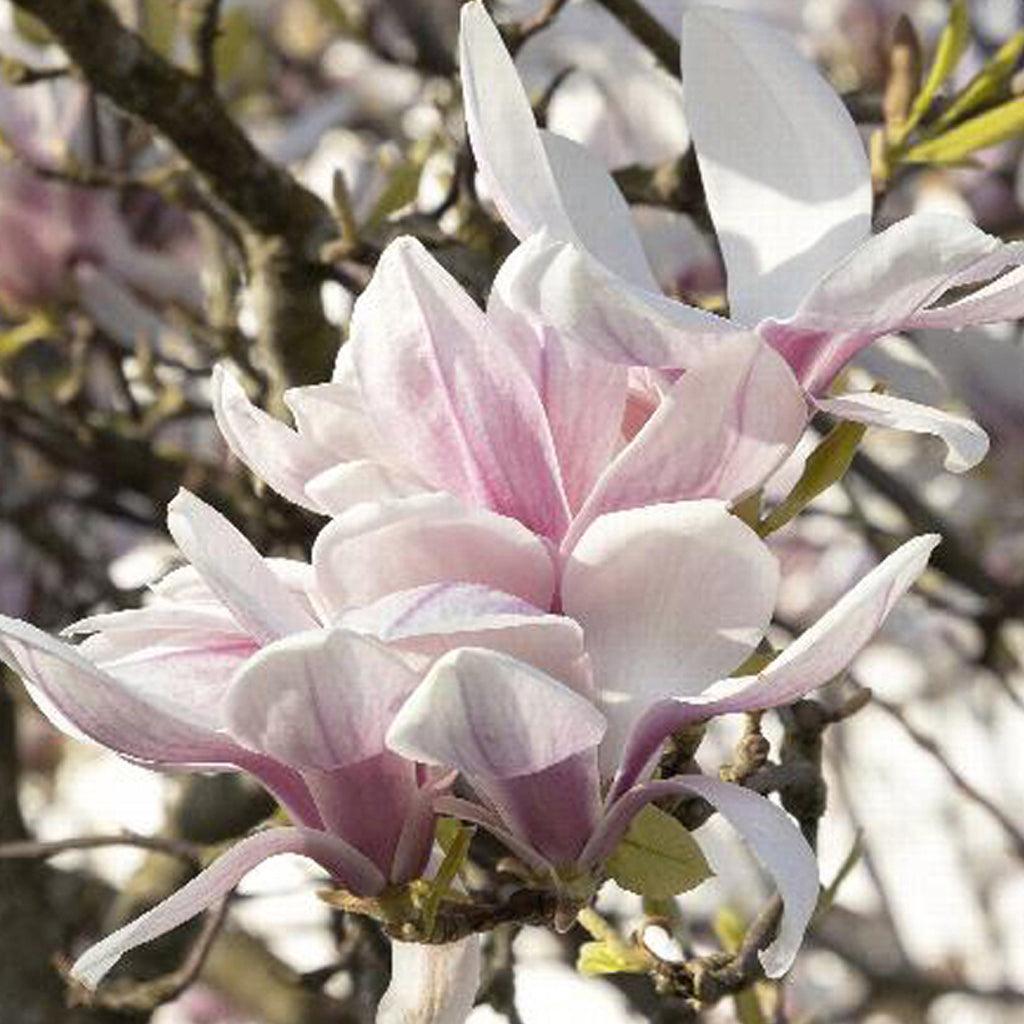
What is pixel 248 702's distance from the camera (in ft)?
2.27

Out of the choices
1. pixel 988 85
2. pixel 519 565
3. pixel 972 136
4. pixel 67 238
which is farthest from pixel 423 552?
pixel 67 238

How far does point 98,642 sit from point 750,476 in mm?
213

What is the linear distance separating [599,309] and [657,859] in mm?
202

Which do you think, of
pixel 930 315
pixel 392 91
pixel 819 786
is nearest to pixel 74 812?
pixel 392 91

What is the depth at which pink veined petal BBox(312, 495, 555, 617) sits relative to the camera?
71 centimetres

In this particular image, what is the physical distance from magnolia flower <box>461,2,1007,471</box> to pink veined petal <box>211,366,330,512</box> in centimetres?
9

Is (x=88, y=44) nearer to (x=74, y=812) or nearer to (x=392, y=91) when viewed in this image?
(x=392, y=91)

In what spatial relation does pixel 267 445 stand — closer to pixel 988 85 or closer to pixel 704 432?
pixel 704 432

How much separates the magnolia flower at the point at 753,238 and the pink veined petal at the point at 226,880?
7.3 inches

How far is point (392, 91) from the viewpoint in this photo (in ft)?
11.1

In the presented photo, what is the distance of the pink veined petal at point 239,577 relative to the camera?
705 millimetres

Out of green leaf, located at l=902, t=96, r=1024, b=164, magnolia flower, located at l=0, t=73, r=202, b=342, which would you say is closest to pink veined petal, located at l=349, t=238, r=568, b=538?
green leaf, located at l=902, t=96, r=1024, b=164

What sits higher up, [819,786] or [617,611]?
[617,611]

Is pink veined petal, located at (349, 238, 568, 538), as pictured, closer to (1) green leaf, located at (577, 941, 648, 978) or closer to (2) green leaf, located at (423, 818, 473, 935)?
(2) green leaf, located at (423, 818, 473, 935)
